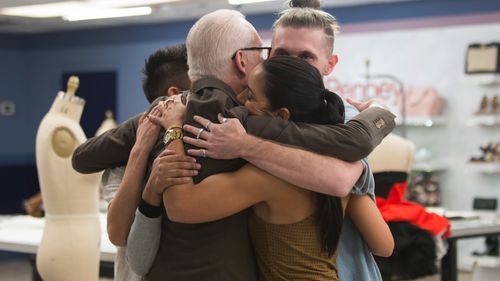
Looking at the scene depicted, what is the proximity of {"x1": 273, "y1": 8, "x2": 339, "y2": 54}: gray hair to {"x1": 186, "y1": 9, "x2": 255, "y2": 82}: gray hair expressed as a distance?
0.86 feet

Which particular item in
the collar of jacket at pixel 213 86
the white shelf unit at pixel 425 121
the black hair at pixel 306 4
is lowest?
the white shelf unit at pixel 425 121

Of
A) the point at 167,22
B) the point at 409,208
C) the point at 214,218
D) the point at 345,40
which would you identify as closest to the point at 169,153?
the point at 214,218

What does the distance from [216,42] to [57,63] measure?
490 inches

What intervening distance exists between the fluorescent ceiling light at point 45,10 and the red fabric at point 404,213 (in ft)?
19.4

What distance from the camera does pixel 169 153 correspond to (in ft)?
6.60

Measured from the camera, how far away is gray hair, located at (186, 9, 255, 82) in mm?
2070

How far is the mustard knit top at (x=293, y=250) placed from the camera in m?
1.98

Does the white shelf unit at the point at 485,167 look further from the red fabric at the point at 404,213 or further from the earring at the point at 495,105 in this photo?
the red fabric at the point at 404,213

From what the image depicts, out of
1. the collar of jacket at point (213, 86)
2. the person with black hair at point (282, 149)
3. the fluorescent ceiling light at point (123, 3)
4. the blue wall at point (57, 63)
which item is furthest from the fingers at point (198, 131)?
the blue wall at point (57, 63)

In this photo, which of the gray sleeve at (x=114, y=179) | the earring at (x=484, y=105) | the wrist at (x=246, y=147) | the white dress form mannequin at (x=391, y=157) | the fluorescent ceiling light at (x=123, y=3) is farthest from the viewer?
the earring at (x=484, y=105)

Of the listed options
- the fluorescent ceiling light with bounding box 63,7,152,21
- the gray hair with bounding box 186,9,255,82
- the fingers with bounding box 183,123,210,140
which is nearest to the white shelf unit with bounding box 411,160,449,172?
the fluorescent ceiling light with bounding box 63,7,152,21

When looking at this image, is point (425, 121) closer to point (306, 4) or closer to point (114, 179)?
point (306, 4)

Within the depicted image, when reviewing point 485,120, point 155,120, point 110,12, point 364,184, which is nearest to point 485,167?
point 485,120

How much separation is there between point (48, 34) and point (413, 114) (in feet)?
23.3
